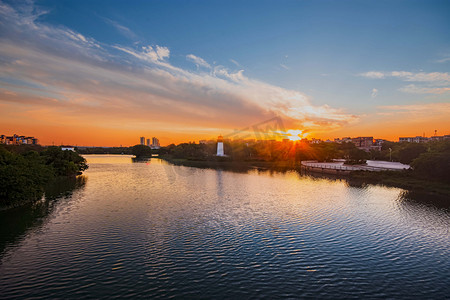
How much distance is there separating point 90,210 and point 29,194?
7203mm

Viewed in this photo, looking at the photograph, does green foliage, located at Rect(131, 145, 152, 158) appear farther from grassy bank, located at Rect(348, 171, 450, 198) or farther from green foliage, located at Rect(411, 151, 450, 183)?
green foliage, located at Rect(411, 151, 450, 183)

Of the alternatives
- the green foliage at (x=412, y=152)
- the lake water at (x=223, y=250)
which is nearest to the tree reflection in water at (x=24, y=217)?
the lake water at (x=223, y=250)

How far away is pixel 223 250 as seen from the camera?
754 inches

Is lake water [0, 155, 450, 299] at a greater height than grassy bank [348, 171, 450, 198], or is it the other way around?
grassy bank [348, 171, 450, 198]

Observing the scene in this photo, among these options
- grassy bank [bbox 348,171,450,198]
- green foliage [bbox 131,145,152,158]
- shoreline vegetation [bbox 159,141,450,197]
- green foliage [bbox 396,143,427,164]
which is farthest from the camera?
green foliage [bbox 131,145,152,158]

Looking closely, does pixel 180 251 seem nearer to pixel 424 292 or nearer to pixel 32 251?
pixel 32 251

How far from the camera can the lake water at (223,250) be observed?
1425 cm

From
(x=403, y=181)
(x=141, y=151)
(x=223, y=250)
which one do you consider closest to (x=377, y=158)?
(x=403, y=181)

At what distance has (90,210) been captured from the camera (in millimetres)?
29703

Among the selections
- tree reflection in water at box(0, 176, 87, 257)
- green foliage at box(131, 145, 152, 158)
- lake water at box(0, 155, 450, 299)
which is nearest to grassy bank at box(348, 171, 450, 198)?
lake water at box(0, 155, 450, 299)

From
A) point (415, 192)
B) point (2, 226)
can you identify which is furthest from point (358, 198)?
point (2, 226)

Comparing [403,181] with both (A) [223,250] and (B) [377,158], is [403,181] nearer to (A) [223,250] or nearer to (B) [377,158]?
(A) [223,250]

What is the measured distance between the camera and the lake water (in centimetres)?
1425

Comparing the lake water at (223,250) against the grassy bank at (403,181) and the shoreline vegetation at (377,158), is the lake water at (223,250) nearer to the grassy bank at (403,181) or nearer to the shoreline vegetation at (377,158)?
the grassy bank at (403,181)
